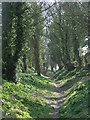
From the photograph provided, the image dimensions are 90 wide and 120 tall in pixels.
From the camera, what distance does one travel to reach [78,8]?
118 ft

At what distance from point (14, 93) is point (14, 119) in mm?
6528

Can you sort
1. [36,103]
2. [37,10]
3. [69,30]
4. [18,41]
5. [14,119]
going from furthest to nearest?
[69,30], [37,10], [18,41], [36,103], [14,119]

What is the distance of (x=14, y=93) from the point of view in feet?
75.8

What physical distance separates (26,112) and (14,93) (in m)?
4.02

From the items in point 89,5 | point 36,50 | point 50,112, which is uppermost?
point 89,5

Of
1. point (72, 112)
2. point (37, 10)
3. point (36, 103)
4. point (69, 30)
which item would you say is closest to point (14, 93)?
point (36, 103)

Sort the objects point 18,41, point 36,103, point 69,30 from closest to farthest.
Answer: point 36,103 → point 18,41 → point 69,30

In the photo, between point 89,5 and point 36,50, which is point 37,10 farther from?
point 89,5

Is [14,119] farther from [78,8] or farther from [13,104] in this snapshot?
[78,8]

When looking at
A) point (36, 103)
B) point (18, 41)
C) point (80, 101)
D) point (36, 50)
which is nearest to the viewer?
point (80, 101)

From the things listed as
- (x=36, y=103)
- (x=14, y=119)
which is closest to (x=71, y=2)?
(x=36, y=103)

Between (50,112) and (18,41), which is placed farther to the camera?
(18,41)

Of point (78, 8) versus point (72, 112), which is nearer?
point (72, 112)

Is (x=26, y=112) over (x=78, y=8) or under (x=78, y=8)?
under
